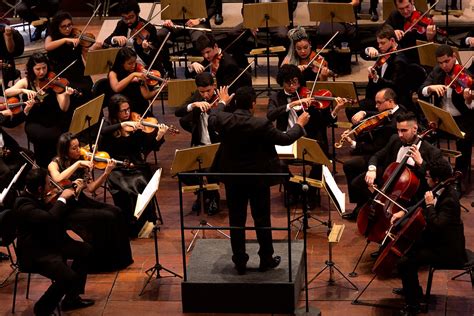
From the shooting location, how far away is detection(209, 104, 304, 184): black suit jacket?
687cm

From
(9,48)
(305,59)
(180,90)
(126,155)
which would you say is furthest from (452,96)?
(9,48)

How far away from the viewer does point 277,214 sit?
341 inches

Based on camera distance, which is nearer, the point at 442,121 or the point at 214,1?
the point at 442,121

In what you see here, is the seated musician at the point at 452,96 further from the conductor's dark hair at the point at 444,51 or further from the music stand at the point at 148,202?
the music stand at the point at 148,202

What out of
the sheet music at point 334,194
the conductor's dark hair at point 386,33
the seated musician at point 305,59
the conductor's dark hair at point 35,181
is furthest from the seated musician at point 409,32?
the conductor's dark hair at point 35,181

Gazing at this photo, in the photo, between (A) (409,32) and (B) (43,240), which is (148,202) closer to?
(B) (43,240)

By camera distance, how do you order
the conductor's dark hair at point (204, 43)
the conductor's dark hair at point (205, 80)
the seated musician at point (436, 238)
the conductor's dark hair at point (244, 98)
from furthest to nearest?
the conductor's dark hair at point (204, 43), the conductor's dark hair at point (205, 80), the conductor's dark hair at point (244, 98), the seated musician at point (436, 238)

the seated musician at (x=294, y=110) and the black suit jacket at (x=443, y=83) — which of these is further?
the black suit jacket at (x=443, y=83)

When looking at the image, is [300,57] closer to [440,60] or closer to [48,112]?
[440,60]

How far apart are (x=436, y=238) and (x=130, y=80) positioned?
3433 mm

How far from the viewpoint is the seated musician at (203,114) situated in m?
8.62

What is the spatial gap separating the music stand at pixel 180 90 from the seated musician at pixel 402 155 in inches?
66.8

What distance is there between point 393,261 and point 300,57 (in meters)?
2.61

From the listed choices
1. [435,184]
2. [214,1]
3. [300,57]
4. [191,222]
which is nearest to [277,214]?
[191,222]
